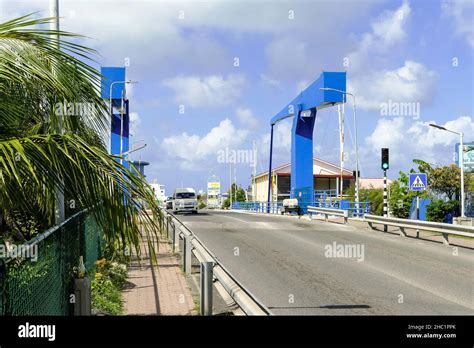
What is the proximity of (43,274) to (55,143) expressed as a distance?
158 cm

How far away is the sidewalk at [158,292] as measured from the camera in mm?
8010

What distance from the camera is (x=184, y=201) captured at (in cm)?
4959

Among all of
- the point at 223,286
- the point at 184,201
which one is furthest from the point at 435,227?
the point at 184,201

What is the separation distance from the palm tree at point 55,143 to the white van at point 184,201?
1726 inches

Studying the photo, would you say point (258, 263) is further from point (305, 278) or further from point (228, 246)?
point (228, 246)

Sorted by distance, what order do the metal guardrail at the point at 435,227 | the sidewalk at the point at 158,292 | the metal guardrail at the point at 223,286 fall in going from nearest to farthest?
the metal guardrail at the point at 223,286
the sidewalk at the point at 158,292
the metal guardrail at the point at 435,227

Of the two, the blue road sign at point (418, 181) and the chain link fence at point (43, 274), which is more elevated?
the blue road sign at point (418, 181)

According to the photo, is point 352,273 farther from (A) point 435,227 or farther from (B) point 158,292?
(A) point 435,227

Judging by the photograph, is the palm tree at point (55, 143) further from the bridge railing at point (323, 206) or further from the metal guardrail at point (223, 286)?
the bridge railing at point (323, 206)

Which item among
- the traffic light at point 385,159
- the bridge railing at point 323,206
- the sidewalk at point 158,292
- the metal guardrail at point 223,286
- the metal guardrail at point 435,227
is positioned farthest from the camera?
the bridge railing at point 323,206

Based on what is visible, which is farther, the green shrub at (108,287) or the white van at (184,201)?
the white van at (184,201)

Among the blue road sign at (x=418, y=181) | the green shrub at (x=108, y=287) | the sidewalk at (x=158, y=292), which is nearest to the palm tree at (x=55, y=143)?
the sidewalk at (x=158, y=292)

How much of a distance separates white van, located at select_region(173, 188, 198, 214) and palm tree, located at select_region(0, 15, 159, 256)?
4384 centimetres
